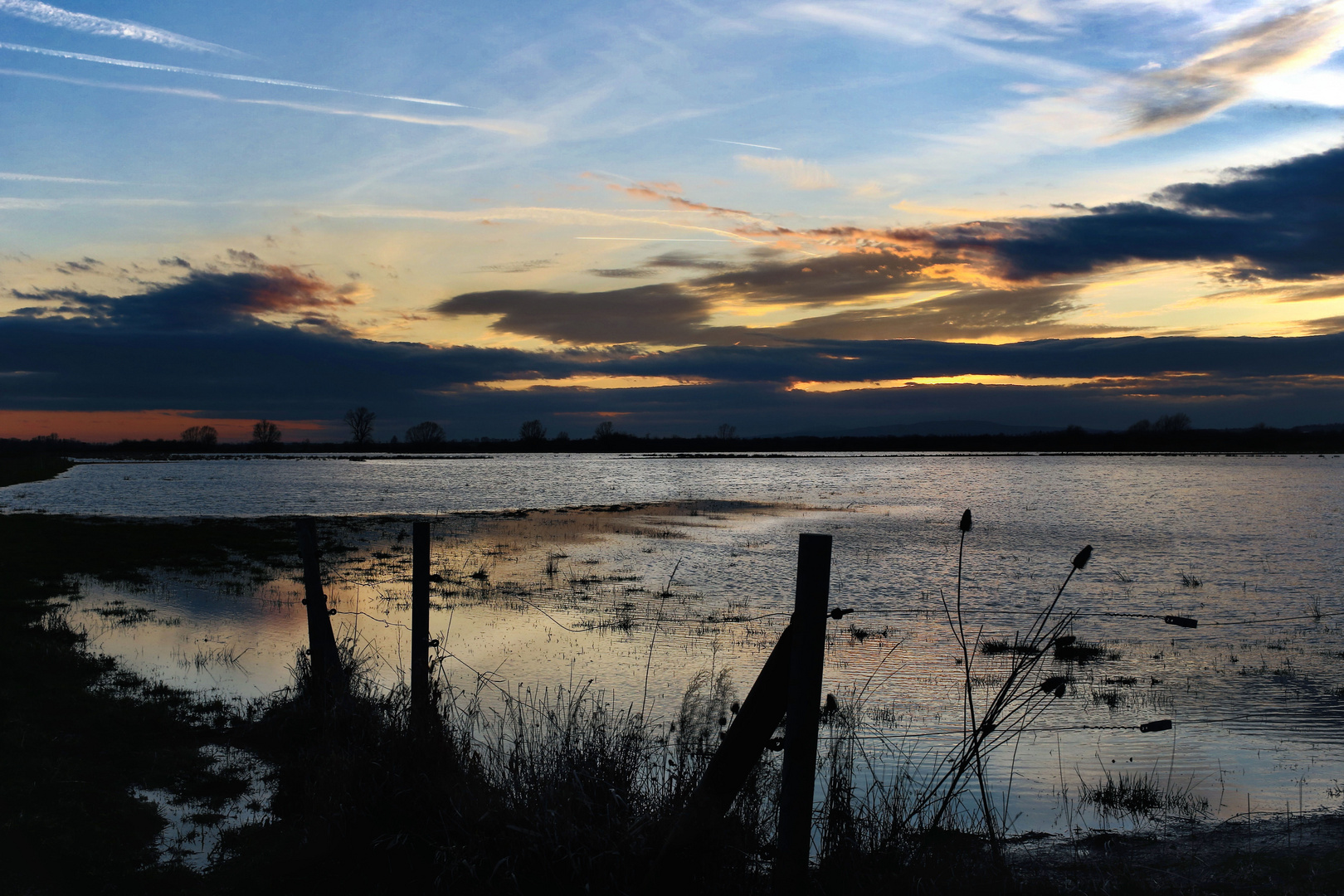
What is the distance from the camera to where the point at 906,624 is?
18.3 meters

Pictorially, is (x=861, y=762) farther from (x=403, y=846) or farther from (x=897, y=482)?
(x=897, y=482)

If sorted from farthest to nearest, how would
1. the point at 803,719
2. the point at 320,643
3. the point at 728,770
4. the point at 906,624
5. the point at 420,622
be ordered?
the point at 906,624 → the point at 320,643 → the point at 420,622 → the point at 728,770 → the point at 803,719

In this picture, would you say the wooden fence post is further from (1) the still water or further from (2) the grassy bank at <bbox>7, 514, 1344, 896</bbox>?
(1) the still water

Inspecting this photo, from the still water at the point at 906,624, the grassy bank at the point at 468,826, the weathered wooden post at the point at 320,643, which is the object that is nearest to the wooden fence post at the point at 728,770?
the grassy bank at the point at 468,826

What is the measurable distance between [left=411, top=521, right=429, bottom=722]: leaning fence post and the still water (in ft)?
13.0

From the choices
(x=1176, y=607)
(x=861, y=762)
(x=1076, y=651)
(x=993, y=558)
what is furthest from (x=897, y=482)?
(x=861, y=762)

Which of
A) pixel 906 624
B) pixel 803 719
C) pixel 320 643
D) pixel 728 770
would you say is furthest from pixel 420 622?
pixel 906 624

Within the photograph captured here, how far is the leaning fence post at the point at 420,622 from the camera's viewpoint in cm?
820

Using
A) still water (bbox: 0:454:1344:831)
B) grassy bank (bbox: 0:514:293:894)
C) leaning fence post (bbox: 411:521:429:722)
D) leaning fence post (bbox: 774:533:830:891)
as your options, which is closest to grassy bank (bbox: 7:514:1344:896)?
grassy bank (bbox: 0:514:293:894)

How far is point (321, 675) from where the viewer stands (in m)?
9.70

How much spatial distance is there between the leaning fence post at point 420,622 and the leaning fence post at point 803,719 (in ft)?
13.2

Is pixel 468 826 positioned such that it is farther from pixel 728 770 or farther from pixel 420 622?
pixel 420 622

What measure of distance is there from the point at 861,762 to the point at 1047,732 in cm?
319

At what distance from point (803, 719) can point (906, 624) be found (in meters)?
13.9
